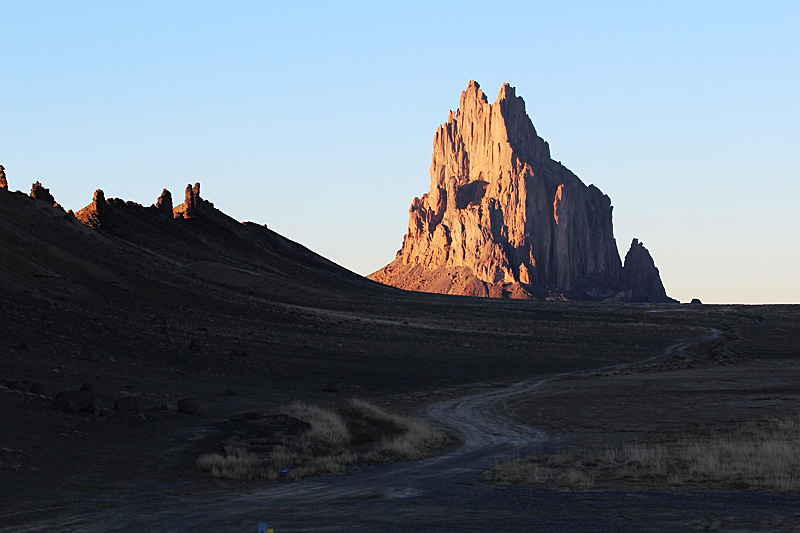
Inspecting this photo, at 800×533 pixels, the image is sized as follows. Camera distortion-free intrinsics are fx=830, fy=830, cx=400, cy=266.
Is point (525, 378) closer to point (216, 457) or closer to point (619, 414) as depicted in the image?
point (619, 414)

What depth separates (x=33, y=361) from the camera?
27.8 meters

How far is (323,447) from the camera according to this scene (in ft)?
63.0

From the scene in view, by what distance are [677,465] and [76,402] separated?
13.5 meters

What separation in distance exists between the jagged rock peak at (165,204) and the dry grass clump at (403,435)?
97583 millimetres

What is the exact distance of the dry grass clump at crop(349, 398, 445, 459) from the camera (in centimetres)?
1850

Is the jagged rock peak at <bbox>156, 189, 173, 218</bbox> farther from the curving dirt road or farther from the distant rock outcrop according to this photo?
the curving dirt road

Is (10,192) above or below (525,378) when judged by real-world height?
above

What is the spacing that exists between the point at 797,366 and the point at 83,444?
38.9m

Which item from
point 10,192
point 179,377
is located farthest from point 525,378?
point 10,192

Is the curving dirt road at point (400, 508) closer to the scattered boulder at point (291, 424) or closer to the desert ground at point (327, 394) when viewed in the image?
the desert ground at point (327, 394)

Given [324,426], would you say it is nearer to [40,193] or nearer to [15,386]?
[15,386]

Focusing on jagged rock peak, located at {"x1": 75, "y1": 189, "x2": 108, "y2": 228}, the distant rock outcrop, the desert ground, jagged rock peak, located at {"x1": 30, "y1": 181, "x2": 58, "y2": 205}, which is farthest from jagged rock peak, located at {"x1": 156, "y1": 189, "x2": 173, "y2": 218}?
the desert ground

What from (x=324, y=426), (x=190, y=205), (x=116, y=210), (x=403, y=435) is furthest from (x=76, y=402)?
(x=190, y=205)

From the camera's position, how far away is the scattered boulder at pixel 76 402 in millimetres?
19422
